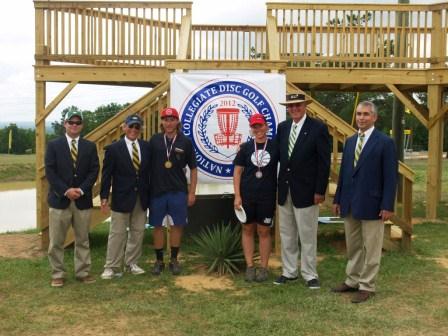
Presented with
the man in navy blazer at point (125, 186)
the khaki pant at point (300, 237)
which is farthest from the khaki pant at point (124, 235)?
the khaki pant at point (300, 237)

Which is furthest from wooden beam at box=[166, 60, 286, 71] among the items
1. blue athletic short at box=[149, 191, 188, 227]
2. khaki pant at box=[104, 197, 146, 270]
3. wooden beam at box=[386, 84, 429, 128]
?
wooden beam at box=[386, 84, 429, 128]

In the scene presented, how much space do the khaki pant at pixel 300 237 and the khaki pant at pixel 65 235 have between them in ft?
6.36

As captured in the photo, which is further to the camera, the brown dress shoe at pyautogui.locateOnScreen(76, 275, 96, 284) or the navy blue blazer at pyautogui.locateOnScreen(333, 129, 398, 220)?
the brown dress shoe at pyautogui.locateOnScreen(76, 275, 96, 284)

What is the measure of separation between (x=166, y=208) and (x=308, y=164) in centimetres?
151

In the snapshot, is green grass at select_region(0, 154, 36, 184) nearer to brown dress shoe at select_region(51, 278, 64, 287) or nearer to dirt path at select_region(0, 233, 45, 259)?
dirt path at select_region(0, 233, 45, 259)

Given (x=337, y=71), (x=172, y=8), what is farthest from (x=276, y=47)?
(x=172, y=8)

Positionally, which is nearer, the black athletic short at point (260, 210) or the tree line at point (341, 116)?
the black athletic short at point (260, 210)

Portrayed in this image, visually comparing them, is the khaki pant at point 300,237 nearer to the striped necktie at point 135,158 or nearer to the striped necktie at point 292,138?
the striped necktie at point 292,138

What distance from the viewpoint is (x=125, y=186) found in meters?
5.40

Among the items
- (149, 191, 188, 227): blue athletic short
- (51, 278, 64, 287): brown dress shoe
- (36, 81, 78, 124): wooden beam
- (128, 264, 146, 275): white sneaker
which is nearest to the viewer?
(51, 278, 64, 287): brown dress shoe

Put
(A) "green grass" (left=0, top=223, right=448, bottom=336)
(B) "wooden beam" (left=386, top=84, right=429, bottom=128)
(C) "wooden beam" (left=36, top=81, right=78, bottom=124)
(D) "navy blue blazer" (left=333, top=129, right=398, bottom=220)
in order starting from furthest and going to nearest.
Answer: (B) "wooden beam" (left=386, top=84, right=429, bottom=128) → (C) "wooden beam" (left=36, top=81, right=78, bottom=124) → (D) "navy blue blazer" (left=333, top=129, right=398, bottom=220) → (A) "green grass" (left=0, top=223, right=448, bottom=336)

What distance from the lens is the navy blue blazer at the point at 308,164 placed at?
5.04 meters

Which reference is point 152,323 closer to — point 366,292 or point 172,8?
point 366,292

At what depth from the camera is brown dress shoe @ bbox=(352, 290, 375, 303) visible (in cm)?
472
